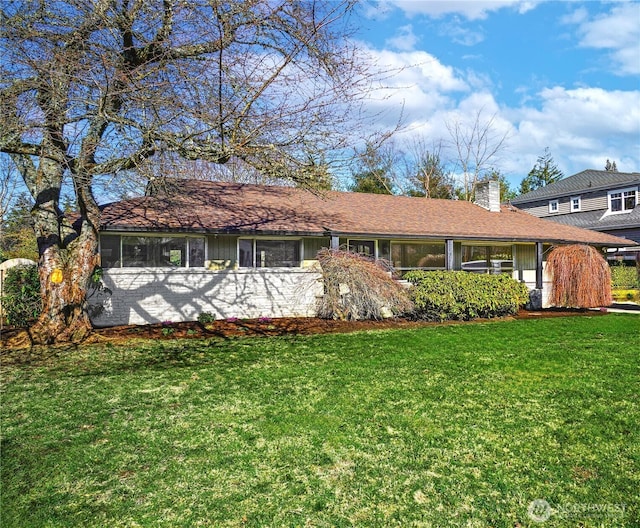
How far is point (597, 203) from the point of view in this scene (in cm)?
2759

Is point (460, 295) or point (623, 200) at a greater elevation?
point (623, 200)

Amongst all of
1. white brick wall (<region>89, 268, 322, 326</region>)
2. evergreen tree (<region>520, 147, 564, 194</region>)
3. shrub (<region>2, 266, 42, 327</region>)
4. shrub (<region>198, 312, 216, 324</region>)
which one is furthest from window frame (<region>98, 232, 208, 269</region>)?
evergreen tree (<region>520, 147, 564, 194</region>)

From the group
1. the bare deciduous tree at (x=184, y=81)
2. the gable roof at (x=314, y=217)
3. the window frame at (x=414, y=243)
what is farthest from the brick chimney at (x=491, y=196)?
the bare deciduous tree at (x=184, y=81)

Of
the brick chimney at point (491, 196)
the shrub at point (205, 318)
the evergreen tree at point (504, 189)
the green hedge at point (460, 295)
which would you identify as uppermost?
the evergreen tree at point (504, 189)

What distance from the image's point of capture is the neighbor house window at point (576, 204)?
28.8m

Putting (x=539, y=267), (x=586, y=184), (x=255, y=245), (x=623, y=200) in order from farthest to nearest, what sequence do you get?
(x=586, y=184)
(x=623, y=200)
(x=539, y=267)
(x=255, y=245)

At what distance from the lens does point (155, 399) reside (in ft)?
16.6

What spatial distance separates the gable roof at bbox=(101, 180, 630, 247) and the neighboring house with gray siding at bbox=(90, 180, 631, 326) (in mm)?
42

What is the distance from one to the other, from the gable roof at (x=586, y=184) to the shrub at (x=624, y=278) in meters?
6.37

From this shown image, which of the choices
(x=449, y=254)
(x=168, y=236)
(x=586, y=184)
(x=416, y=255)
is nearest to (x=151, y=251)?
(x=168, y=236)

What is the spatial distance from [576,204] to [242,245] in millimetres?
25375

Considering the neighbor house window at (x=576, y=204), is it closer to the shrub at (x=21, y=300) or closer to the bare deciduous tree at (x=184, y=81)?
the bare deciduous tree at (x=184, y=81)

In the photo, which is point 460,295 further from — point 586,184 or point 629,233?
point 586,184

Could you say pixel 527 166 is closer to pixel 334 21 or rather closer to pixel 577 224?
pixel 577 224
